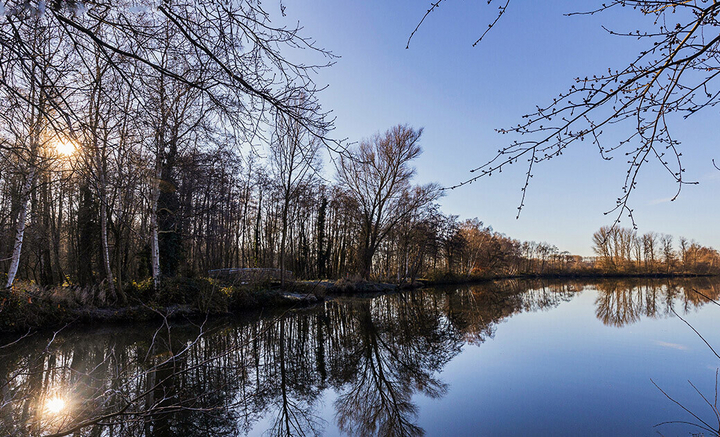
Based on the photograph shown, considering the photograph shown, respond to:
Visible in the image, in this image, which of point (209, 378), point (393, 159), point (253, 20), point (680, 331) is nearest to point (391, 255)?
point (393, 159)

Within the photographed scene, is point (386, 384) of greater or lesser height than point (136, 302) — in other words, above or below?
below

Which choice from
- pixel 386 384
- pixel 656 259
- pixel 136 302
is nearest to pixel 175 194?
pixel 136 302

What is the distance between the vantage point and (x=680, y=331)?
33.2 ft

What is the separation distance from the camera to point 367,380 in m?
5.94

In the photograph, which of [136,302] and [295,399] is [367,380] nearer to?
[295,399]

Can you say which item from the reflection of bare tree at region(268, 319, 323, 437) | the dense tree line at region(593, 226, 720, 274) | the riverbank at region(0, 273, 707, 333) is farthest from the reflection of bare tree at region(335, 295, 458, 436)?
the dense tree line at region(593, 226, 720, 274)

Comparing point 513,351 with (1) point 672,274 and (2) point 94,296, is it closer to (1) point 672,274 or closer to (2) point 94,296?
(2) point 94,296

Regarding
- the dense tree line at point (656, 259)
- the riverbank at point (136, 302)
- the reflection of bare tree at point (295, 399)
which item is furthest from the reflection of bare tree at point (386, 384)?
the dense tree line at point (656, 259)

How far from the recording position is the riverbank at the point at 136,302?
8438 millimetres

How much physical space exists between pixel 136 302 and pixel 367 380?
8397mm

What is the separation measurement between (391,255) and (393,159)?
1058 centimetres

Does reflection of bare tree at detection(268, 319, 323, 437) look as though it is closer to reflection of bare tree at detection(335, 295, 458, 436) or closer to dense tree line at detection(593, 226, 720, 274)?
reflection of bare tree at detection(335, 295, 458, 436)

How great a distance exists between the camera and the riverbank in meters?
8.44

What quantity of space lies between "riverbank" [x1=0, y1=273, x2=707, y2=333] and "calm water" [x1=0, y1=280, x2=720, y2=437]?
60 cm
